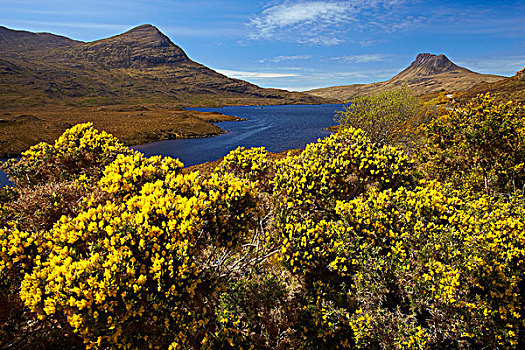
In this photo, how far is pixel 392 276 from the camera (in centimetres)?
643

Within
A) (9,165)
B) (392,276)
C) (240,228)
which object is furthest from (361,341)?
(9,165)

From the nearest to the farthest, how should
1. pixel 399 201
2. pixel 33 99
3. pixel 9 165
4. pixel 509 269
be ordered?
1. pixel 509 269
2. pixel 399 201
3. pixel 9 165
4. pixel 33 99

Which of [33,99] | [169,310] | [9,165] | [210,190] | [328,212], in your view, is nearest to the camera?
[169,310]

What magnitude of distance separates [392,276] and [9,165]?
1513 cm

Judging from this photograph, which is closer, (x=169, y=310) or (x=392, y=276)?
(x=169, y=310)

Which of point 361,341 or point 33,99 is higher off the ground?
point 33,99

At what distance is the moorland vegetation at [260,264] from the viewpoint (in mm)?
4480

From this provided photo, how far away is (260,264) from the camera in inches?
334

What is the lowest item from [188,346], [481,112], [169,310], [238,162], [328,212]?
[188,346]

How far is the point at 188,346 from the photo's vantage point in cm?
626

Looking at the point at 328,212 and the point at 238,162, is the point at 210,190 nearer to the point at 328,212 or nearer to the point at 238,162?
the point at 238,162

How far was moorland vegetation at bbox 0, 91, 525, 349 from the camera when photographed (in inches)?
176

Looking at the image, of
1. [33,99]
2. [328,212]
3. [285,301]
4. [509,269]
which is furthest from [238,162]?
[33,99]

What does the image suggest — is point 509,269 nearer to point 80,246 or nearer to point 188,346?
point 188,346
